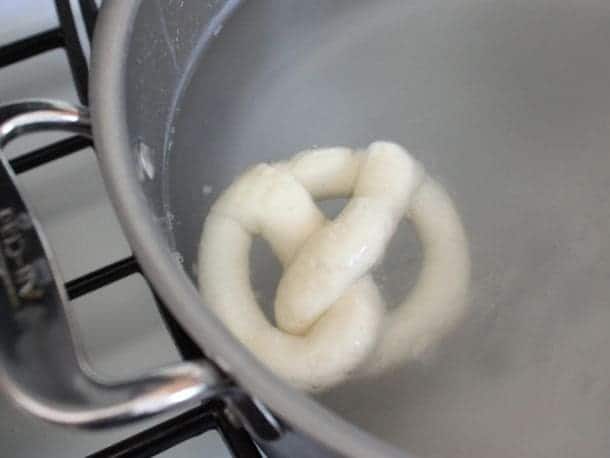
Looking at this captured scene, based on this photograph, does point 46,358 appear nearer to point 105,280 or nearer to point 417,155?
point 105,280

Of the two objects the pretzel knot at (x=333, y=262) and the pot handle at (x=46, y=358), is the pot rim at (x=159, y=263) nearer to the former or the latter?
the pot handle at (x=46, y=358)

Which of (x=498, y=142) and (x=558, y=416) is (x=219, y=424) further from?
(x=498, y=142)

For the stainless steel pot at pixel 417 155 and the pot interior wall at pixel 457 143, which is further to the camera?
the pot interior wall at pixel 457 143

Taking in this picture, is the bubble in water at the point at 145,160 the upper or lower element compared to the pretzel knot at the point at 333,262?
upper

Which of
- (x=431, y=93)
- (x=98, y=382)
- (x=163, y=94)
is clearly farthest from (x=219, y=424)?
(x=431, y=93)

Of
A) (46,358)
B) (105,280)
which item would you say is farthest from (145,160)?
(46,358)

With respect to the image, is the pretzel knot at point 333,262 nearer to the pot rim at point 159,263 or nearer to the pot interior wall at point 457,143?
the pot interior wall at point 457,143

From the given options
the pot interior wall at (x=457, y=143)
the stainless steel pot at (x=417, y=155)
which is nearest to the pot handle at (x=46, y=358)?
the stainless steel pot at (x=417, y=155)

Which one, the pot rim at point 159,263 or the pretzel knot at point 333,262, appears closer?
the pot rim at point 159,263
